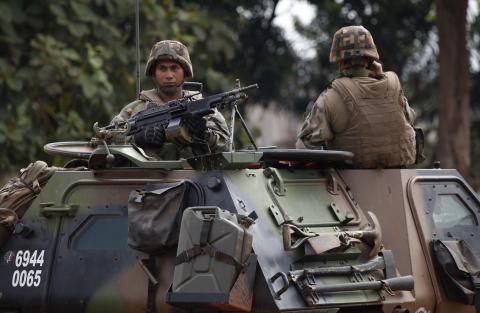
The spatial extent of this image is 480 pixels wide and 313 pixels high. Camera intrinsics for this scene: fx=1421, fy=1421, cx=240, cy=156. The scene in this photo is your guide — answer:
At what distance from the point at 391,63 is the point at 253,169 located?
514 inches

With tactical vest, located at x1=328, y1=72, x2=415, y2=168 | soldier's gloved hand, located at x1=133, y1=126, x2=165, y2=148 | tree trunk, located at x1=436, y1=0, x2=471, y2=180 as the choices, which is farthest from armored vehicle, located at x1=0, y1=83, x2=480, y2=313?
tree trunk, located at x1=436, y1=0, x2=471, y2=180

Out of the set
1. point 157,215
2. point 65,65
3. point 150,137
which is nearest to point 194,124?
point 150,137

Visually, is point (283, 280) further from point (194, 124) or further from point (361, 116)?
point (361, 116)

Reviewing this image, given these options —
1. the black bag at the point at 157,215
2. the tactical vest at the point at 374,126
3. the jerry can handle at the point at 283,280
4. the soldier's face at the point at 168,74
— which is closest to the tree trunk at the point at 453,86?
the tactical vest at the point at 374,126

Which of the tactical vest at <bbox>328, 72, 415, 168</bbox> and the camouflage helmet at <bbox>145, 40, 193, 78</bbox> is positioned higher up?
the camouflage helmet at <bbox>145, 40, 193, 78</bbox>

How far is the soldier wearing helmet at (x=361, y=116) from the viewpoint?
971 centimetres

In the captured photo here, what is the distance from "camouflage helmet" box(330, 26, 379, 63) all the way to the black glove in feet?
4.55

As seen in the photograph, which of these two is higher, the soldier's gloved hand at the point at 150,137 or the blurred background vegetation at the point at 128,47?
the soldier's gloved hand at the point at 150,137

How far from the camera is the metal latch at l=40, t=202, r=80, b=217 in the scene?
348 inches

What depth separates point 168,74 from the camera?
9992 millimetres

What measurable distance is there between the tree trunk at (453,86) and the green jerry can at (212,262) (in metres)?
9.90

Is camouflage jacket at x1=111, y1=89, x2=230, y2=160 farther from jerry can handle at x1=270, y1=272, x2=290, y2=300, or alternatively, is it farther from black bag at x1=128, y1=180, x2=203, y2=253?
jerry can handle at x1=270, y1=272, x2=290, y2=300

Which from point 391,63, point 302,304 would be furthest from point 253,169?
point 391,63

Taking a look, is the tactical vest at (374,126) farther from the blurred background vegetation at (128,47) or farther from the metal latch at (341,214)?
the blurred background vegetation at (128,47)
